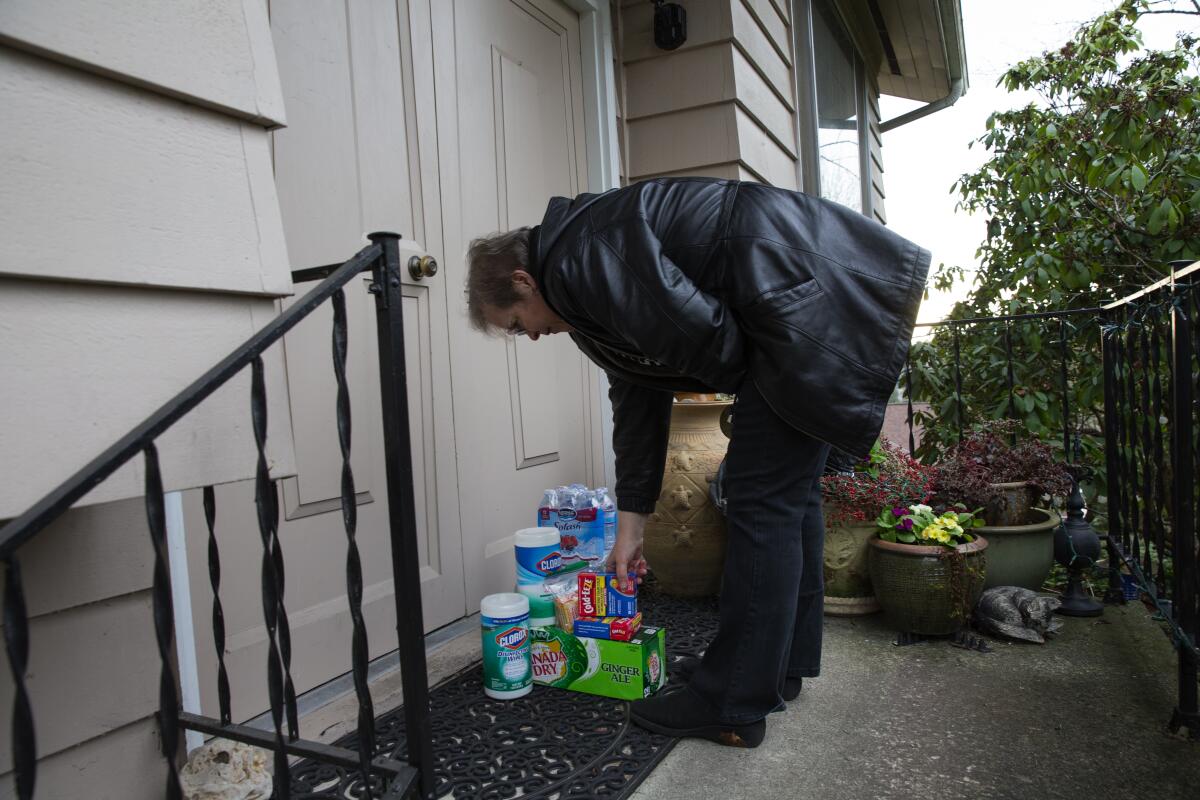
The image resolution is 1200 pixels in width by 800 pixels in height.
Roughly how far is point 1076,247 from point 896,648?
2.43 m

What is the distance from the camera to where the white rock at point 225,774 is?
1284 mm

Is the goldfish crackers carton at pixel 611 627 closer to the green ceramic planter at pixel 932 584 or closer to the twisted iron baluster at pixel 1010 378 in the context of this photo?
the green ceramic planter at pixel 932 584

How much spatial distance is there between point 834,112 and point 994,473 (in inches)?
155

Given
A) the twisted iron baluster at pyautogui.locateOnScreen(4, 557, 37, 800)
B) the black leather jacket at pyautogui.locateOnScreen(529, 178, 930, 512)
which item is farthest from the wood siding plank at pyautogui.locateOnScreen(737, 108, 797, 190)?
the twisted iron baluster at pyautogui.locateOnScreen(4, 557, 37, 800)

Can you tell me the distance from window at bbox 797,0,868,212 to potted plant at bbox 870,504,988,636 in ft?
9.15

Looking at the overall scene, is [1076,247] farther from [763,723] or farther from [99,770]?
[99,770]

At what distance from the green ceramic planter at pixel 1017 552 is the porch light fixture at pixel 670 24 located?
90.9 inches

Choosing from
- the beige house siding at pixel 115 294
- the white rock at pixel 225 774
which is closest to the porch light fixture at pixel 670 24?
the beige house siding at pixel 115 294

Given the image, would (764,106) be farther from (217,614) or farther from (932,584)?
(217,614)

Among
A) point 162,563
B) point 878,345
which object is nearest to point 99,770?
point 162,563

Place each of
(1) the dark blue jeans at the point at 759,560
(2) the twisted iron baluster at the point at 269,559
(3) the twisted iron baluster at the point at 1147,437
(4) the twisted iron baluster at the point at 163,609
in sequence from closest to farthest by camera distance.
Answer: (4) the twisted iron baluster at the point at 163,609, (2) the twisted iron baluster at the point at 269,559, (1) the dark blue jeans at the point at 759,560, (3) the twisted iron baluster at the point at 1147,437

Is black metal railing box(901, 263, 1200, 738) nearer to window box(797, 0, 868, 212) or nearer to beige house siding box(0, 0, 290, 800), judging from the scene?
beige house siding box(0, 0, 290, 800)

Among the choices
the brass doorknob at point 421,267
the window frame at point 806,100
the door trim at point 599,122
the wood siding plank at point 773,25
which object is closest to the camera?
the brass doorknob at point 421,267

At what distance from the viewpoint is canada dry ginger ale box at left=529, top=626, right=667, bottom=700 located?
1789 mm
